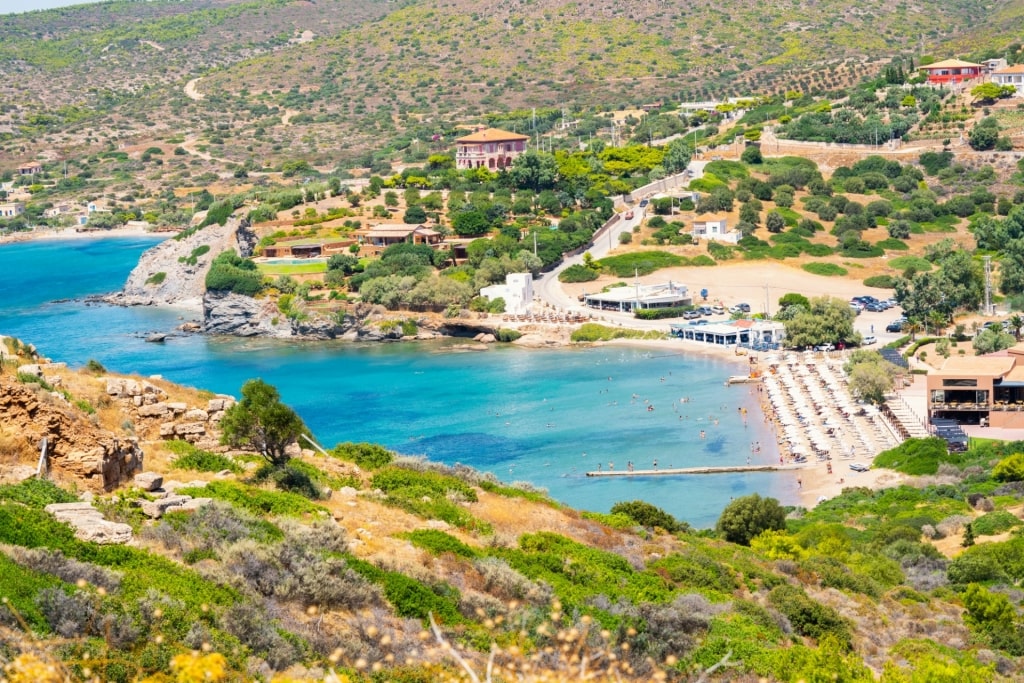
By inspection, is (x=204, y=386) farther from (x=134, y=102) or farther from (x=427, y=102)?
(x=134, y=102)

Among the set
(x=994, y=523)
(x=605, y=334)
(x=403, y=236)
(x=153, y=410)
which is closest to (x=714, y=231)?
(x=403, y=236)

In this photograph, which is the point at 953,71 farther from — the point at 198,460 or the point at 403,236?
the point at 198,460

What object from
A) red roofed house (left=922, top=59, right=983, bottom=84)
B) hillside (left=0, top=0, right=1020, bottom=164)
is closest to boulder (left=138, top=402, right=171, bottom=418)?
red roofed house (left=922, top=59, right=983, bottom=84)

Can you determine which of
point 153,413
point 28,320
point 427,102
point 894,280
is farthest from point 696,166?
point 153,413

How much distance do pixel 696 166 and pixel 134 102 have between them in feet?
331

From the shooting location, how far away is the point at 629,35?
173125 millimetres

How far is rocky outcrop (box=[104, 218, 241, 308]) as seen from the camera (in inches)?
3649

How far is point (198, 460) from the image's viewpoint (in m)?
21.6

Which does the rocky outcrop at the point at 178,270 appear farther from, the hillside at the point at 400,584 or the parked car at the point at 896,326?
the hillside at the point at 400,584

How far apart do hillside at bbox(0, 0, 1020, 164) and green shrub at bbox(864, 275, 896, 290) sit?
217ft

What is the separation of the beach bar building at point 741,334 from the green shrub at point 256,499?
157 ft

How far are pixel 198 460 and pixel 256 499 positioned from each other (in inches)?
103

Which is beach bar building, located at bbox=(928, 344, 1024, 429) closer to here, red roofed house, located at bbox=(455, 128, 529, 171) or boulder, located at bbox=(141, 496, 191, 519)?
boulder, located at bbox=(141, 496, 191, 519)

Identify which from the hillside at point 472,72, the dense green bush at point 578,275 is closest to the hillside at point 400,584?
the dense green bush at point 578,275
